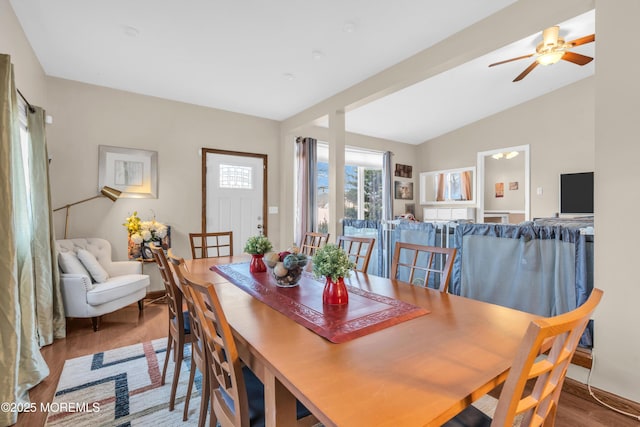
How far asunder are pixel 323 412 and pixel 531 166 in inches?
251

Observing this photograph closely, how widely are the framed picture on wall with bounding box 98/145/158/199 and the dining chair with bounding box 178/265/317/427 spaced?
128 inches

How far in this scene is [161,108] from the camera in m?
4.15

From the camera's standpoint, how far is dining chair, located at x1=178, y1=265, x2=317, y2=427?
104cm

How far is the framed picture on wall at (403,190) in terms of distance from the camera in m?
7.02

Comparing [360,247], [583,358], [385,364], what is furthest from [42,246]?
[583,358]

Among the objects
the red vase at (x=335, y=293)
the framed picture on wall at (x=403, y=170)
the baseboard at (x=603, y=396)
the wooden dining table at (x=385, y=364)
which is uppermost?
the framed picture on wall at (x=403, y=170)

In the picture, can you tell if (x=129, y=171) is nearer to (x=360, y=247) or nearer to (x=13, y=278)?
(x=13, y=278)

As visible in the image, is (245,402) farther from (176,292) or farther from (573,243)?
(573,243)

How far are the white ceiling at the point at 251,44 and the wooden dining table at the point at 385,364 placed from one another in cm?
232

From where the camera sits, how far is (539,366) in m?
0.74

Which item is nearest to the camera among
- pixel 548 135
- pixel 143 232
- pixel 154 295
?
pixel 143 232

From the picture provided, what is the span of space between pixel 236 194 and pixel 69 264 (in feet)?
7.39

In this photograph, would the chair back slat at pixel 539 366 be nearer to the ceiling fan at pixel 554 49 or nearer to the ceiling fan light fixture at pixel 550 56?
the ceiling fan at pixel 554 49

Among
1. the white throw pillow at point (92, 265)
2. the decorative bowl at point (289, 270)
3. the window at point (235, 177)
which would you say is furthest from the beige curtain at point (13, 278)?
the window at point (235, 177)
